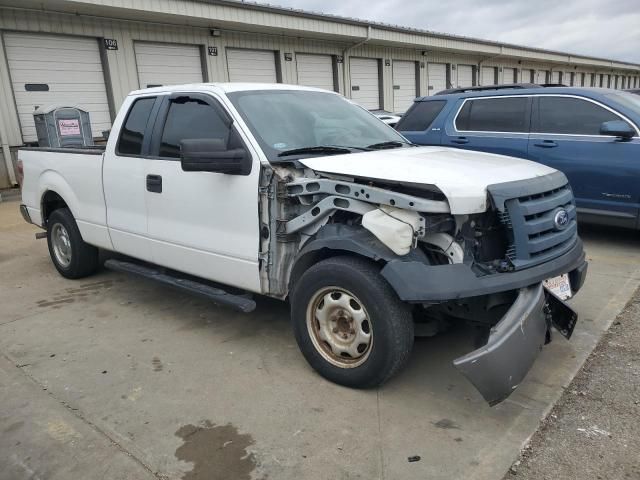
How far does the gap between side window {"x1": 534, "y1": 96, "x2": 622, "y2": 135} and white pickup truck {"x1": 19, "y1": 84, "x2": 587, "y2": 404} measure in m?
2.95

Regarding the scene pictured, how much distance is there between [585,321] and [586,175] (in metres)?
2.53

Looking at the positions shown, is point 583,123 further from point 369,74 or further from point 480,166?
point 369,74

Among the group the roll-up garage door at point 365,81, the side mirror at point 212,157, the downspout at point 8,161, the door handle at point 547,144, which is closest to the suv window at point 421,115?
the door handle at point 547,144

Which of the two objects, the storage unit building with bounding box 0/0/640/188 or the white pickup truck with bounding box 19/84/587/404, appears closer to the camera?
the white pickup truck with bounding box 19/84/587/404

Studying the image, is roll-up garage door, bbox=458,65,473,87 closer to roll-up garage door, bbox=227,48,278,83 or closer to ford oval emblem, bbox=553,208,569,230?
roll-up garage door, bbox=227,48,278,83

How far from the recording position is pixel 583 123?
6.15 meters

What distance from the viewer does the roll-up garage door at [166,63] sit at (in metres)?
13.0

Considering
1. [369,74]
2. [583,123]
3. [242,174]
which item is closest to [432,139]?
[583,123]

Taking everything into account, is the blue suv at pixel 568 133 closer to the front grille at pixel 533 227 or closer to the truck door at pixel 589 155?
the truck door at pixel 589 155

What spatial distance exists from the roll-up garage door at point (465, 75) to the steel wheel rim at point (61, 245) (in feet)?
74.8

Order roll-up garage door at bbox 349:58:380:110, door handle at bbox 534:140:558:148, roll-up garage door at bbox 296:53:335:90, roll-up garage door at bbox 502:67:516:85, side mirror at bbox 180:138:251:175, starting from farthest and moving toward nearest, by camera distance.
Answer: roll-up garage door at bbox 502:67:516:85 → roll-up garage door at bbox 349:58:380:110 → roll-up garage door at bbox 296:53:335:90 → door handle at bbox 534:140:558:148 → side mirror at bbox 180:138:251:175

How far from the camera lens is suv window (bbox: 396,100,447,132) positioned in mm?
7477

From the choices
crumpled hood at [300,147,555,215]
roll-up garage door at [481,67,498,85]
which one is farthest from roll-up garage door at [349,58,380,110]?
crumpled hood at [300,147,555,215]

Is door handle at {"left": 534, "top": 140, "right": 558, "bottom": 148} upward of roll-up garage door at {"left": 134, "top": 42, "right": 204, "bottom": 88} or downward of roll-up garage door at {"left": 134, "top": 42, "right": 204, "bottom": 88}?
downward
